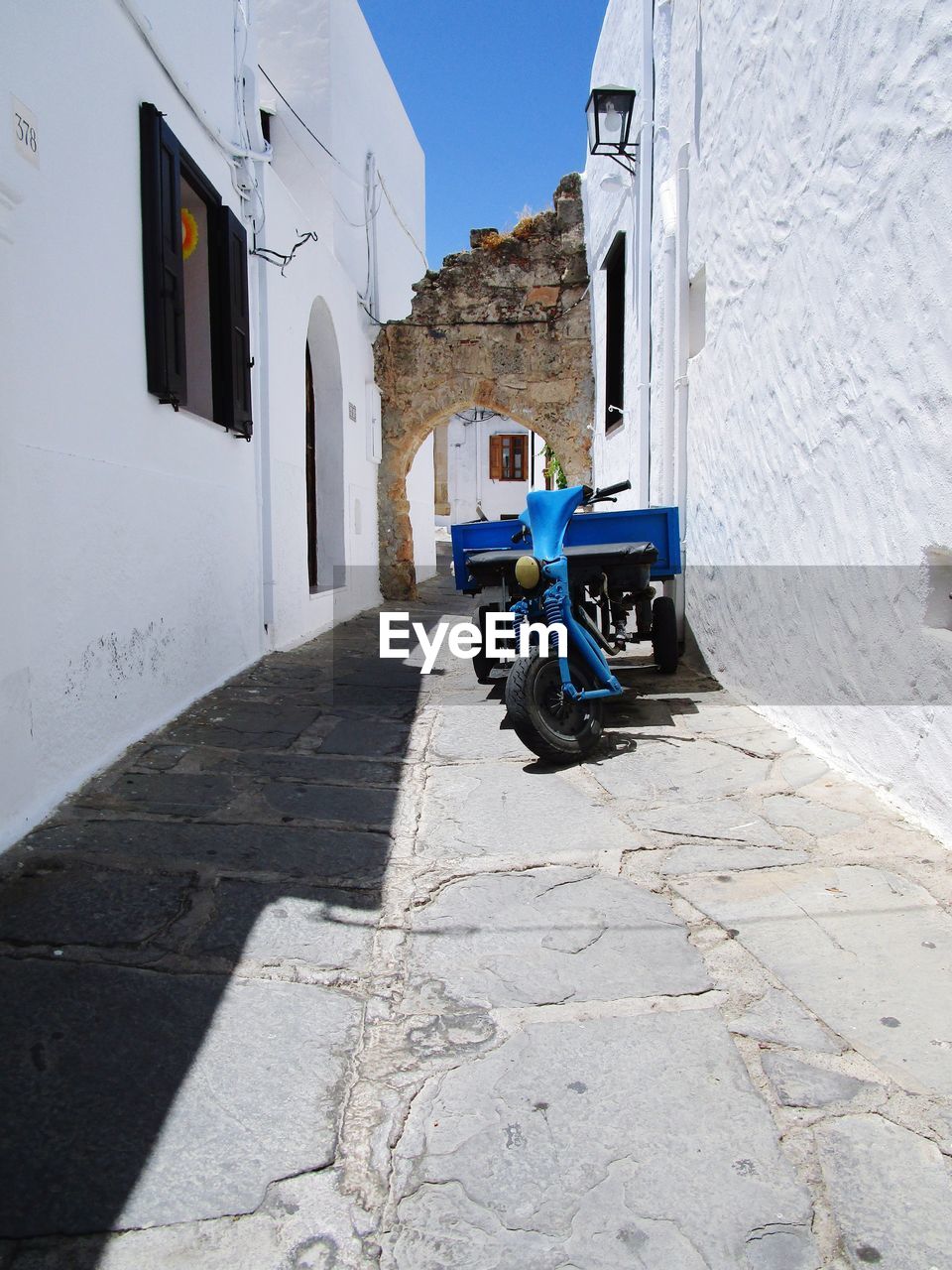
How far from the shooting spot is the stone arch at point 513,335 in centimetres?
1071

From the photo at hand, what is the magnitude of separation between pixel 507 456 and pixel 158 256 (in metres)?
25.5

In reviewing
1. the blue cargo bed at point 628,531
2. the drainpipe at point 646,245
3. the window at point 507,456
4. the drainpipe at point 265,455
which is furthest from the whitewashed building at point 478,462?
the blue cargo bed at point 628,531

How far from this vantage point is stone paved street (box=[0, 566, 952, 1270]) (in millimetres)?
1497

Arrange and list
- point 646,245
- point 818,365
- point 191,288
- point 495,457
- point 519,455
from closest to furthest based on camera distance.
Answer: point 818,365 → point 191,288 → point 646,245 → point 495,457 → point 519,455

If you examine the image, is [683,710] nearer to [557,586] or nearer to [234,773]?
[557,586]

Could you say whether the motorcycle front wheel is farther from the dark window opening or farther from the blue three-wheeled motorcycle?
the dark window opening

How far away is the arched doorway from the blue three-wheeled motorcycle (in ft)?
13.0

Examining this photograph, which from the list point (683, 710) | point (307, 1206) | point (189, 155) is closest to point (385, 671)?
point (683, 710)

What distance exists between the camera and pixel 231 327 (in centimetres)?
583

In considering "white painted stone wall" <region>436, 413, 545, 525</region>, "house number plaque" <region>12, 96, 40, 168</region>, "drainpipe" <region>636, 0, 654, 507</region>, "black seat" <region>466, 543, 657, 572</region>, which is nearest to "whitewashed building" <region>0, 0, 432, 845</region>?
"house number plaque" <region>12, 96, 40, 168</region>

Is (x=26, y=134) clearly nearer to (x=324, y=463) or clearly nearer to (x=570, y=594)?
→ (x=570, y=594)

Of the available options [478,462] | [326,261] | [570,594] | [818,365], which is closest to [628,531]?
[570,594]

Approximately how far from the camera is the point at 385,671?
663 centimetres

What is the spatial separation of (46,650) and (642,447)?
5.19 m
